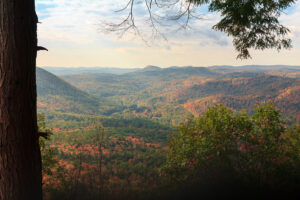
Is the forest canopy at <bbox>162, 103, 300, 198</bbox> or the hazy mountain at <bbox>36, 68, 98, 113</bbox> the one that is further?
the hazy mountain at <bbox>36, 68, 98, 113</bbox>

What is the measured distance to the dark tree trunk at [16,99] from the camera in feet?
6.70

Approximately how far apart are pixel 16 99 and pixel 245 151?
5008mm

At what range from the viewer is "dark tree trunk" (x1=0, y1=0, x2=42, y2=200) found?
204 cm

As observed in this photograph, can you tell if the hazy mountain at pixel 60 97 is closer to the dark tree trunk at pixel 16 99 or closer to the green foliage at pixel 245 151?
the green foliage at pixel 245 151

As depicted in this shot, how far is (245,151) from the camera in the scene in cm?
498

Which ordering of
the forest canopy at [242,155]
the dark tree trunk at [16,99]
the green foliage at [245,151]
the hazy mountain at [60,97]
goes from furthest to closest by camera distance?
the hazy mountain at [60,97]
the green foliage at [245,151]
the forest canopy at [242,155]
the dark tree trunk at [16,99]

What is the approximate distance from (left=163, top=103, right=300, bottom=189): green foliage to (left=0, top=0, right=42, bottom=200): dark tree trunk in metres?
3.87

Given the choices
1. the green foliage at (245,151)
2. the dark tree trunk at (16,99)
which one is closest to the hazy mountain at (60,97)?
the green foliage at (245,151)

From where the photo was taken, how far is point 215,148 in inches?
194

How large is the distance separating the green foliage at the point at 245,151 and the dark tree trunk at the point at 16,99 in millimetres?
3870

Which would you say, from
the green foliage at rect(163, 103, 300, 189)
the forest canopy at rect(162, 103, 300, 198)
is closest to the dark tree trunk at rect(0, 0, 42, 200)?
the forest canopy at rect(162, 103, 300, 198)

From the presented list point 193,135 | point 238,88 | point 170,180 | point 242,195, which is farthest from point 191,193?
point 238,88

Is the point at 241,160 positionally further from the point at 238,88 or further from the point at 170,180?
the point at 238,88

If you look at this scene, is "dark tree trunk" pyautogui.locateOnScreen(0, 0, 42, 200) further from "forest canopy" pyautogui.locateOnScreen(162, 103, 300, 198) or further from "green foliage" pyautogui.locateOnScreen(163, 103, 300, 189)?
"green foliage" pyautogui.locateOnScreen(163, 103, 300, 189)
